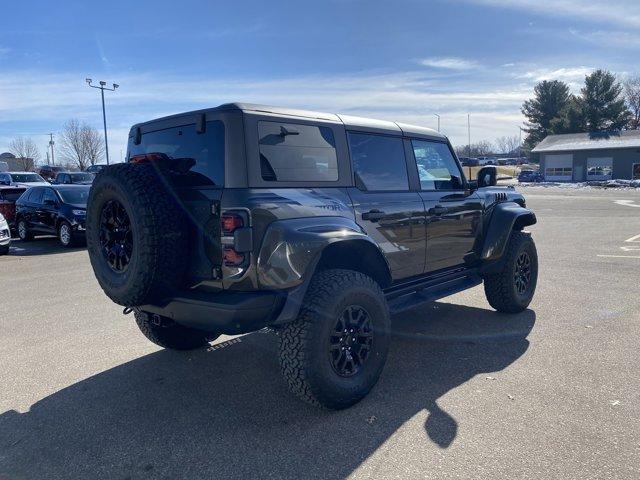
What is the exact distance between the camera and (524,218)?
18.4 feet

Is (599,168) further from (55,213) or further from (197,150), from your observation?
(197,150)

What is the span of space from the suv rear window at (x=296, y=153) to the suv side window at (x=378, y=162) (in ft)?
0.87

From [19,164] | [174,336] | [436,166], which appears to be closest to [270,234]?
[174,336]

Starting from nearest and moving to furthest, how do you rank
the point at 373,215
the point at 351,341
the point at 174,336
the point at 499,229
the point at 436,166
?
→ the point at 351,341 < the point at 373,215 < the point at 174,336 < the point at 436,166 < the point at 499,229

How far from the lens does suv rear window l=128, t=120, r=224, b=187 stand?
3326mm

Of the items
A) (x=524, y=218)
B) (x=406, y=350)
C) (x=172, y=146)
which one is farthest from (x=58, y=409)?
(x=524, y=218)

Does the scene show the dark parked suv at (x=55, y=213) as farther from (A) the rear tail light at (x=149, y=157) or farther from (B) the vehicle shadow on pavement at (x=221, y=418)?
(A) the rear tail light at (x=149, y=157)

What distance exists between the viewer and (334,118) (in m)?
3.97

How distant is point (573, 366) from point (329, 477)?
8.00 ft

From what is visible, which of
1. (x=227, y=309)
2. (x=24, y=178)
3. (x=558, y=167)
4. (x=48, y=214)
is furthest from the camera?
(x=558, y=167)

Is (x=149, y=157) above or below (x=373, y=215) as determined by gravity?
above

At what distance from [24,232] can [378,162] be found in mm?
12386

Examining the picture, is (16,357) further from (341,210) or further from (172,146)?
(341,210)

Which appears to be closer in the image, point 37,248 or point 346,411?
point 346,411
